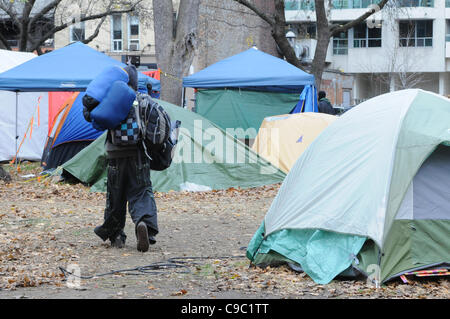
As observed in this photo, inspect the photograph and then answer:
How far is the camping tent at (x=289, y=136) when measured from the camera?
13977mm

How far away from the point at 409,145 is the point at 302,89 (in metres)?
10.9

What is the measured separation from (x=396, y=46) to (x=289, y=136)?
3403 cm

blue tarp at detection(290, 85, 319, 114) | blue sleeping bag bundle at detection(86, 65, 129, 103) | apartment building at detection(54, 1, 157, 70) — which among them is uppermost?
apartment building at detection(54, 1, 157, 70)

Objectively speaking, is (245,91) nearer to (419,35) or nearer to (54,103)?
(54,103)

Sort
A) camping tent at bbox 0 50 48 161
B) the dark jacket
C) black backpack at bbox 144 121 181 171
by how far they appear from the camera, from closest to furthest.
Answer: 1. black backpack at bbox 144 121 181 171
2. the dark jacket
3. camping tent at bbox 0 50 48 161

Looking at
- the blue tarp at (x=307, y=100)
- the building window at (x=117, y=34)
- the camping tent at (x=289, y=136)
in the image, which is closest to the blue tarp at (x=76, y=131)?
the camping tent at (x=289, y=136)

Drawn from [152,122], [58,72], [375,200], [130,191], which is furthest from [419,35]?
[375,200]

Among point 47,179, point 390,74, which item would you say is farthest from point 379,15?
point 47,179

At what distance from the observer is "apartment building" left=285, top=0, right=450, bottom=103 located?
46.2 meters

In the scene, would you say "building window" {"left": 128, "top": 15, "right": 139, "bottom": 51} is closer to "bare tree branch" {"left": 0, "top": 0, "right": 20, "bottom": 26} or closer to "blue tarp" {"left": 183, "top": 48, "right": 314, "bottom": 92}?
"bare tree branch" {"left": 0, "top": 0, "right": 20, "bottom": 26}

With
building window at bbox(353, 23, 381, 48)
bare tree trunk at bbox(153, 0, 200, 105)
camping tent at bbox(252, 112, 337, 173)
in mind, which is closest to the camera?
camping tent at bbox(252, 112, 337, 173)

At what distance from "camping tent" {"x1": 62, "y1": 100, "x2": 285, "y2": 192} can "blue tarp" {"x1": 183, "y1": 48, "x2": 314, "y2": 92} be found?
335cm

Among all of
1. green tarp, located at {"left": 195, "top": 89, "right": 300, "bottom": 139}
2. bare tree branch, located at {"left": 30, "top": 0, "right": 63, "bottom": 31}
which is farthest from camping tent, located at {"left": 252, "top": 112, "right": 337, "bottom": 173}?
bare tree branch, located at {"left": 30, "top": 0, "right": 63, "bottom": 31}
